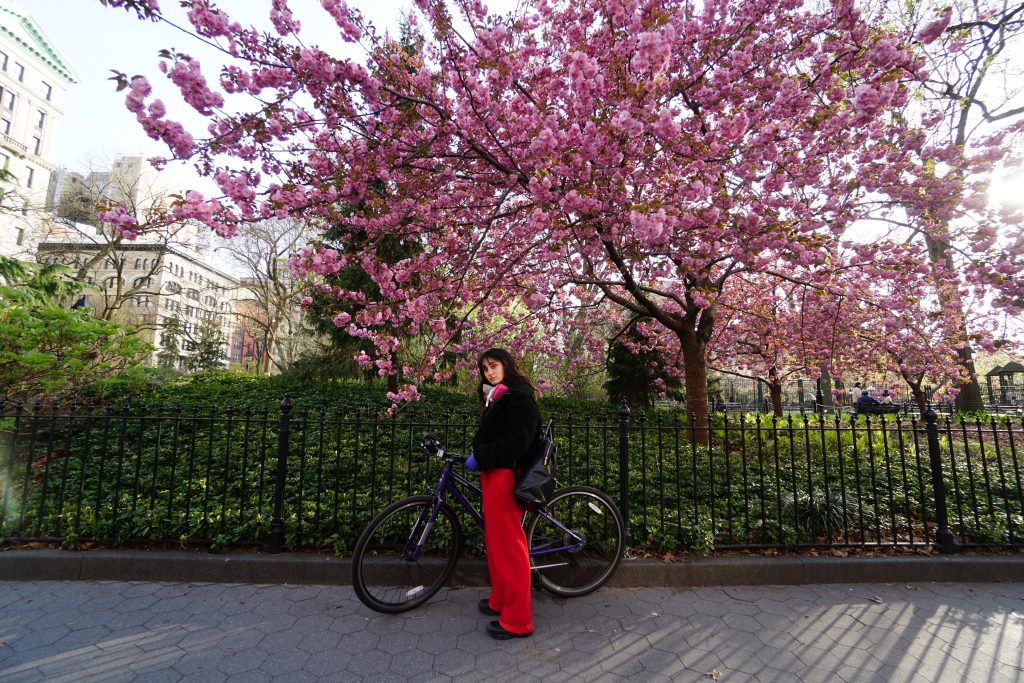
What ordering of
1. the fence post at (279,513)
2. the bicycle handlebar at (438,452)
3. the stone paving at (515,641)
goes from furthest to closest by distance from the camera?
the fence post at (279,513)
the bicycle handlebar at (438,452)
the stone paving at (515,641)

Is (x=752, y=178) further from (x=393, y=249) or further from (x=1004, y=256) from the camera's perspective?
(x=393, y=249)

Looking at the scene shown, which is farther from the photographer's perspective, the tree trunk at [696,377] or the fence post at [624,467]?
the tree trunk at [696,377]

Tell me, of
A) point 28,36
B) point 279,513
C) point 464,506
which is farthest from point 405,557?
point 28,36

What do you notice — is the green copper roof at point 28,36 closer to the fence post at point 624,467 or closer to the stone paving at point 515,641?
the stone paving at point 515,641

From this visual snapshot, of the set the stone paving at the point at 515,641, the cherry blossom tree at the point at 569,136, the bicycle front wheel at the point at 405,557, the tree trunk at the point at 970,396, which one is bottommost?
the stone paving at the point at 515,641

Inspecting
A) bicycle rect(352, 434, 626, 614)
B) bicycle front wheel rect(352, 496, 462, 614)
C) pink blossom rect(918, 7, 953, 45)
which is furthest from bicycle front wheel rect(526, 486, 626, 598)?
pink blossom rect(918, 7, 953, 45)

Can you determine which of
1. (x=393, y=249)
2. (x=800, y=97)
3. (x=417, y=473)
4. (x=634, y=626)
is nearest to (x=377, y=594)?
(x=634, y=626)

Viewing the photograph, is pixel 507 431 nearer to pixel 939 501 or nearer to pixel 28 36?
pixel 939 501

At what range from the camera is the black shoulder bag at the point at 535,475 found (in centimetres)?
318

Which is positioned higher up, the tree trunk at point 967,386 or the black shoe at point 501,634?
the tree trunk at point 967,386

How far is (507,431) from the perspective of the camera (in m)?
3.24

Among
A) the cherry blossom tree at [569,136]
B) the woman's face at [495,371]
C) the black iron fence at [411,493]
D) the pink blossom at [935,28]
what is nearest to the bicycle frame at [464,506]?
the black iron fence at [411,493]

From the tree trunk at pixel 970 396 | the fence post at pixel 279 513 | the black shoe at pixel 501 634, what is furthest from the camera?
the tree trunk at pixel 970 396

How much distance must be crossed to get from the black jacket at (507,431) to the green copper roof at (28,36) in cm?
6448
